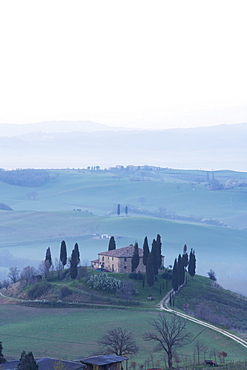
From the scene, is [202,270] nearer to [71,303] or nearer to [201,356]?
[71,303]

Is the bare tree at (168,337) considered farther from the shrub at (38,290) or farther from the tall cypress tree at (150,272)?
the shrub at (38,290)

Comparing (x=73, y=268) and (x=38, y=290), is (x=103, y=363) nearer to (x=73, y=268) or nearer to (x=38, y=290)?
(x=38, y=290)

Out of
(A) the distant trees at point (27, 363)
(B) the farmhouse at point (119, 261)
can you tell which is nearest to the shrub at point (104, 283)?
(B) the farmhouse at point (119, 261)

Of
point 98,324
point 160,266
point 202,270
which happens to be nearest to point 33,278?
point 160,266

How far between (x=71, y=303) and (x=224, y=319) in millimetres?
19202

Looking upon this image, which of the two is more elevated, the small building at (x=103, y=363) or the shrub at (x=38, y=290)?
the small building at (x=103, y=363)

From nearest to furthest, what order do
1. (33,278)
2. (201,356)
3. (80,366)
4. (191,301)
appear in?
1. (80,366)
2. (201,356)
3. (191,301)
4. (33,278)

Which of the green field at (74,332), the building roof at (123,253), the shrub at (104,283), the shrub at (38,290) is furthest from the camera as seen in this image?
the building roof at (123,253)

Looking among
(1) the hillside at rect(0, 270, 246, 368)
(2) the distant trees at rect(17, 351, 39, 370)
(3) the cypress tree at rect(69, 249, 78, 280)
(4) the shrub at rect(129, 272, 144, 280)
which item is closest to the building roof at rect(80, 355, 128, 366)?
(2) the distant trees at rect(17, 351, 39, 370)

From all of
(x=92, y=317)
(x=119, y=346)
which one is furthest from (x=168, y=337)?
(x=92, y=317)

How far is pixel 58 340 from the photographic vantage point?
232ft

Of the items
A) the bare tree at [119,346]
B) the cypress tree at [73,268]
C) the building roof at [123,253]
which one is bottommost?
the bare tree at [119,346]

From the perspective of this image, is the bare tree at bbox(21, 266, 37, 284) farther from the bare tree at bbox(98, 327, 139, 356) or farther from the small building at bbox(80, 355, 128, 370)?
the small building at bbox(80, 355, 128, 370)

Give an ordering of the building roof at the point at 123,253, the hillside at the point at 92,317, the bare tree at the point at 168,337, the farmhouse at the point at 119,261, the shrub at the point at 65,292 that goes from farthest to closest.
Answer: the building roof at the point at 123,253 < the farmhouse at the point at 119,261 < the shrub at the point at 65,292 < the hillside at the point at 92,317 < the bare tree at the point at 168,337
